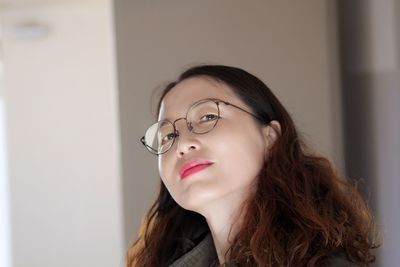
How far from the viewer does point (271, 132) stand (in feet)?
3.03

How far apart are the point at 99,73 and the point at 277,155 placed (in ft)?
4.10

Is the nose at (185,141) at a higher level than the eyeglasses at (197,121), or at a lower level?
lower

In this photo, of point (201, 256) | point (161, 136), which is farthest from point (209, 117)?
point (201, 256)

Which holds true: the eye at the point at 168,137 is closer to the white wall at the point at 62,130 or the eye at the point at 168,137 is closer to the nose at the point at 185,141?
the nose at the point at 185,141

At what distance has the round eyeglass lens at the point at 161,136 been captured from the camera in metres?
0.92

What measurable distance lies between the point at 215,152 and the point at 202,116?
9 centimetres

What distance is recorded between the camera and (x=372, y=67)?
1.18 meters

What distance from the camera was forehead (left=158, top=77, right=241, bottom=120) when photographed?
0.90 meters

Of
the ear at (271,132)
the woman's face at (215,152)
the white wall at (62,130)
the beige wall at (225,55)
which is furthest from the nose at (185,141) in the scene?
the white wall at (62,130)

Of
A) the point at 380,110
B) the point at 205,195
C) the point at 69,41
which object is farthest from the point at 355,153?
the point at 69,41

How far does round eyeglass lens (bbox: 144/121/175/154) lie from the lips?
0.26ft

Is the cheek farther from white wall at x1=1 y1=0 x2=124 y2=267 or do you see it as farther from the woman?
white wall at x1=1 y1=0 x2=124 y2=267

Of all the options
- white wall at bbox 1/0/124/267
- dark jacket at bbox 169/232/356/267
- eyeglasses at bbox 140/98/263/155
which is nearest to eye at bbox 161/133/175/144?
eyeglasses at bbox 140/98/263/155

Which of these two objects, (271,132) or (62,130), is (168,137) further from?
(62,130)
